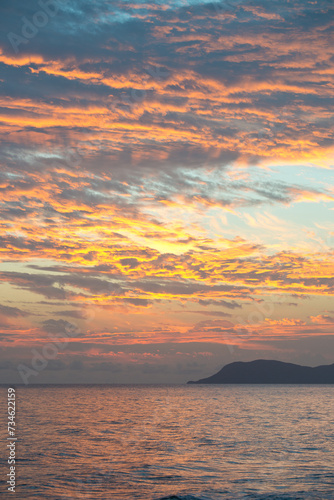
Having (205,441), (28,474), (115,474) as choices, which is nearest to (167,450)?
(205,441)

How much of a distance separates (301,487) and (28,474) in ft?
69.8

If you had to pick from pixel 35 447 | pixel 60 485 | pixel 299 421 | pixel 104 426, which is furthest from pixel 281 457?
pixel 299 421

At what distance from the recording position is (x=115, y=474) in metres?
39.7

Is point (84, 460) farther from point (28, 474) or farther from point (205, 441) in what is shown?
point (205, 441)

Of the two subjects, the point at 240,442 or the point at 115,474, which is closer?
the point at 115,474

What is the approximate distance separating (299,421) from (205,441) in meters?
35.1

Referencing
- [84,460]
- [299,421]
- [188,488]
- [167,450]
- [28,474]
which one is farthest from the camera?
[299,421]

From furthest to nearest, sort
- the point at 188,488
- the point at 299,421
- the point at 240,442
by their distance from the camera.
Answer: the point at 299,421
the point at 240,442
the point at 188,488

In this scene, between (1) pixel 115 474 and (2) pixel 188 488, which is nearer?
(2) pixel 188 488

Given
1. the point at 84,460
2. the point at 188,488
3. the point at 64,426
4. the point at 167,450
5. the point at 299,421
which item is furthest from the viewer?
the point at 299,421

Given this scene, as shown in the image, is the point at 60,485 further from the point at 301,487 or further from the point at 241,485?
the point at 301,487

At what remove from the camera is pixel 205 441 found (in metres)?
59.8

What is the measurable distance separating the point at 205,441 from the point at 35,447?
65.7ft

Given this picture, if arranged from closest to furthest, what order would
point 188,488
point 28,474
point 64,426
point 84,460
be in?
1. point 188,488
2. point 28,474
3. point 84,460
4. point 64,426
